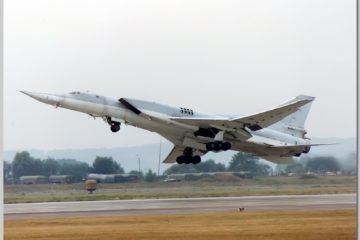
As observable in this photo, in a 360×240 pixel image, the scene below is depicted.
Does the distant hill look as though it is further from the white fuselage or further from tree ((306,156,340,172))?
the white fuselage

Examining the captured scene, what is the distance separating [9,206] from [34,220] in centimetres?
23

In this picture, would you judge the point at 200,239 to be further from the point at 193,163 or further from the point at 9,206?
the point at 9,206

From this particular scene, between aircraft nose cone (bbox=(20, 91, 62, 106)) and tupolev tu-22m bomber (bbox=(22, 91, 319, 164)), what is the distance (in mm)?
112

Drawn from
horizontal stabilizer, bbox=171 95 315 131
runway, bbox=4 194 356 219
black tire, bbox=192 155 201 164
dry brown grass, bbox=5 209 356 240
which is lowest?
dry brown grass, bbox=5 209 356 240

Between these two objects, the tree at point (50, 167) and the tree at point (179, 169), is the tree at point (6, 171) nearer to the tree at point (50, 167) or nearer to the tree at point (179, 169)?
the tree at point (50, 167)

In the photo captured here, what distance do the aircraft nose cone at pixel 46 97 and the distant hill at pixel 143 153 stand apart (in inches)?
13.4

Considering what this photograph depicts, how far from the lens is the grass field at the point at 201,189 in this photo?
5.06 metres

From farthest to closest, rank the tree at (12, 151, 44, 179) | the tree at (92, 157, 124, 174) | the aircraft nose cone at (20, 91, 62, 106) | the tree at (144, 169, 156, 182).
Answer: the tree at (144, 169, 156, 182)
the tree at (92, 157, 124, 174)
the aircraft nose cone at (20, 91, 62, 106)
the tree at (12, 151, 44, 179)

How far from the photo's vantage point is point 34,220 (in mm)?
4973

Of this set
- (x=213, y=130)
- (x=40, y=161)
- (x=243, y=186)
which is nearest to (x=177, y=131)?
(x=213, y=130)

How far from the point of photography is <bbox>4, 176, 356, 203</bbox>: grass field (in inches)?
199

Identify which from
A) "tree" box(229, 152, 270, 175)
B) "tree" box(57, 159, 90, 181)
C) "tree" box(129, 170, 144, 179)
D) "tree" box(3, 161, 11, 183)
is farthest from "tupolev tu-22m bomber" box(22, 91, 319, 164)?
"tree" box(3, 161, 11, 183)

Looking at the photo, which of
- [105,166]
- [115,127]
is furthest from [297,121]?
[105,166]

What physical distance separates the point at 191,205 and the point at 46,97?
51.4 inches
